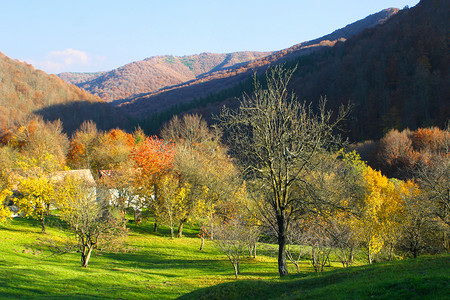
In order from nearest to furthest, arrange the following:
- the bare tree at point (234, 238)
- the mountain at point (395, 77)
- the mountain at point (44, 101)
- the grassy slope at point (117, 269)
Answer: the grassy slope at point (117, 269)
the bare tree at point (234, 238)
the mountain at point (395, 77)
the mountain at point (44, 101)

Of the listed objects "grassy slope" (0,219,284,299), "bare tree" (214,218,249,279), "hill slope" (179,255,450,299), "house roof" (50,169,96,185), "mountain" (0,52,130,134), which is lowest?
"grassy slope" (0,219,284,299)

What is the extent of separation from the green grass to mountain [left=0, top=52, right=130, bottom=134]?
10703 centimetres

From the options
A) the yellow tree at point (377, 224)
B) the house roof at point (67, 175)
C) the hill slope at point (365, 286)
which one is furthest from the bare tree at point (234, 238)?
the house roof at point (67, 175)

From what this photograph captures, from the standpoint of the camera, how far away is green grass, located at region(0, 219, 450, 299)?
37.9 feet

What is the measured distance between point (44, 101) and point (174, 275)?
149753mm

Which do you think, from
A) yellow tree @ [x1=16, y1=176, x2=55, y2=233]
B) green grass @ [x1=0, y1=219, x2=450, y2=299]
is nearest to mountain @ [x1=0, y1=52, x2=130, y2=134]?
yellow tree @ [x1=16, y1=176, x2=55, y2=233]

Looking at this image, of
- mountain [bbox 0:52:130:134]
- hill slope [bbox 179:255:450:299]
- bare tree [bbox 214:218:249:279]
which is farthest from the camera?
mountain [bbox 0:52:130:134]

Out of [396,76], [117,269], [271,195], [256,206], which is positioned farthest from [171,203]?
[396,76]

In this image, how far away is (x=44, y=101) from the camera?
147 meters

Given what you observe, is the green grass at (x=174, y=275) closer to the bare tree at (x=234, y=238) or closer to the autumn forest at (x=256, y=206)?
the autumn forest at (x=256, y=206)

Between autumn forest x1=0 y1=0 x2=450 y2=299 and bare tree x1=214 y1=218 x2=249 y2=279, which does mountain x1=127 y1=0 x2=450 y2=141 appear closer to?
autumn forest x1=0 y1=0 x2=450 y2=299

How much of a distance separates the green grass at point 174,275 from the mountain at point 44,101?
351ft

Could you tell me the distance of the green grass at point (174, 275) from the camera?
37.9 ft

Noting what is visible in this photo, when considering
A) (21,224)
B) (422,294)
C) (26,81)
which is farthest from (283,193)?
(26,81)
